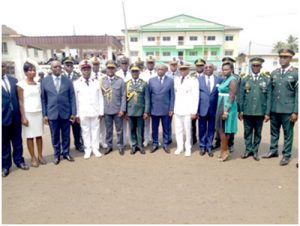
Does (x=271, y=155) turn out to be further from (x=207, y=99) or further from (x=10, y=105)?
(x=10, y=105)

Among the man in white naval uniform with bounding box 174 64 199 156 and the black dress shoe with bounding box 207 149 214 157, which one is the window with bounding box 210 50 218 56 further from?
the black dress shoe with bounding box 207 149 214 157

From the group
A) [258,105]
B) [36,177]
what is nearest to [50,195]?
[36,177]

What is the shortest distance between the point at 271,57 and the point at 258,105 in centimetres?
3746

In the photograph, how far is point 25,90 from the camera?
176 inches

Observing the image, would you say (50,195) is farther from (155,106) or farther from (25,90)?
(155,106)

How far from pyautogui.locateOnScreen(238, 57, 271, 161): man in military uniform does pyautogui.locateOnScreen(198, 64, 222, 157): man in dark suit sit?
1.53ft

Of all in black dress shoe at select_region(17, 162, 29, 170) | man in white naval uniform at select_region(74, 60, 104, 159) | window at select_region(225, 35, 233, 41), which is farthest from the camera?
window at select_region(225, 35, 233, 41)

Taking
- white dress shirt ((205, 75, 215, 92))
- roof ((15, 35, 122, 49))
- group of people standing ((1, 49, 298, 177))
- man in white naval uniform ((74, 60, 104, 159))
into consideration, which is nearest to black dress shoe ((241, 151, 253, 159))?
group of people standing ((1, 49, 298, 177))

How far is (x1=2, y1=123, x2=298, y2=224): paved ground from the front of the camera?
10.3ft

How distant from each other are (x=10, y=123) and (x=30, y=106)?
1.41 feet

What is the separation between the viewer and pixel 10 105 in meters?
4.27

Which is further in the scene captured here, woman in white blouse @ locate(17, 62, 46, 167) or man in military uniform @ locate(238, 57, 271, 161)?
man in military uniform @ locate(238, 57, 271, 161)

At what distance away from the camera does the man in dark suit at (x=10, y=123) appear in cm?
422

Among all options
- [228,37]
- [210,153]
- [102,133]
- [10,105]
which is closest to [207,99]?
[210,153]
